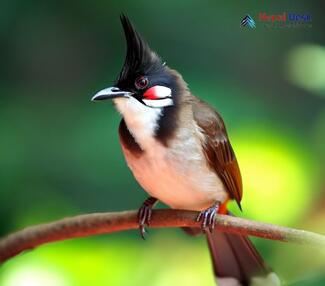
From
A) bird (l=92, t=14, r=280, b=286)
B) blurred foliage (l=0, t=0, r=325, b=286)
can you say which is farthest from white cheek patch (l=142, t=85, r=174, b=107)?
blurred foliage (l=0, t=0, r=325, b=286)

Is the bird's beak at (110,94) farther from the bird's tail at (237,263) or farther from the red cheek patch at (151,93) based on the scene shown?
the bird's tail at (237,263)

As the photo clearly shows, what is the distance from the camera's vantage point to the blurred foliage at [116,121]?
1.24 meters

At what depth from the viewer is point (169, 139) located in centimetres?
105

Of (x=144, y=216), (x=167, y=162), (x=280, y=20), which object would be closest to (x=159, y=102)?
(x=167, y=162)

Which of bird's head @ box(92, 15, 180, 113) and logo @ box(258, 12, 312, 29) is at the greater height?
logo @ box(258, 12, 312, 29)

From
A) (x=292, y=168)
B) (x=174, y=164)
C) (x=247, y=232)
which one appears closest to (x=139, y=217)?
(x=174, y=164)

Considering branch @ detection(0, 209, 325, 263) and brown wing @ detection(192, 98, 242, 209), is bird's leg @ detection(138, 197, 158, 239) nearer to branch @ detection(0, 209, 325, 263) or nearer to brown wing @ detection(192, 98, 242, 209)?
branch @ detection(0, 209, 325, 263)

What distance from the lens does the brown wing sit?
110 centimetres

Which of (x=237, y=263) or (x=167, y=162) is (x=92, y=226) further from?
(x=237, y=263)

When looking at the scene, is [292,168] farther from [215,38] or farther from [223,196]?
[215,38]

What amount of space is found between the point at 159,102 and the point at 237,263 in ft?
1.40

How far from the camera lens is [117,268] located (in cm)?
125

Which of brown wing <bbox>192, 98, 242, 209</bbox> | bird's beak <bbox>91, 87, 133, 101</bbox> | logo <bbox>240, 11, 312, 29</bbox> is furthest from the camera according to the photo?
logo <bbox>240, 11, 312, 29</bbox>

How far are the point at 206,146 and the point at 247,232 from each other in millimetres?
207
